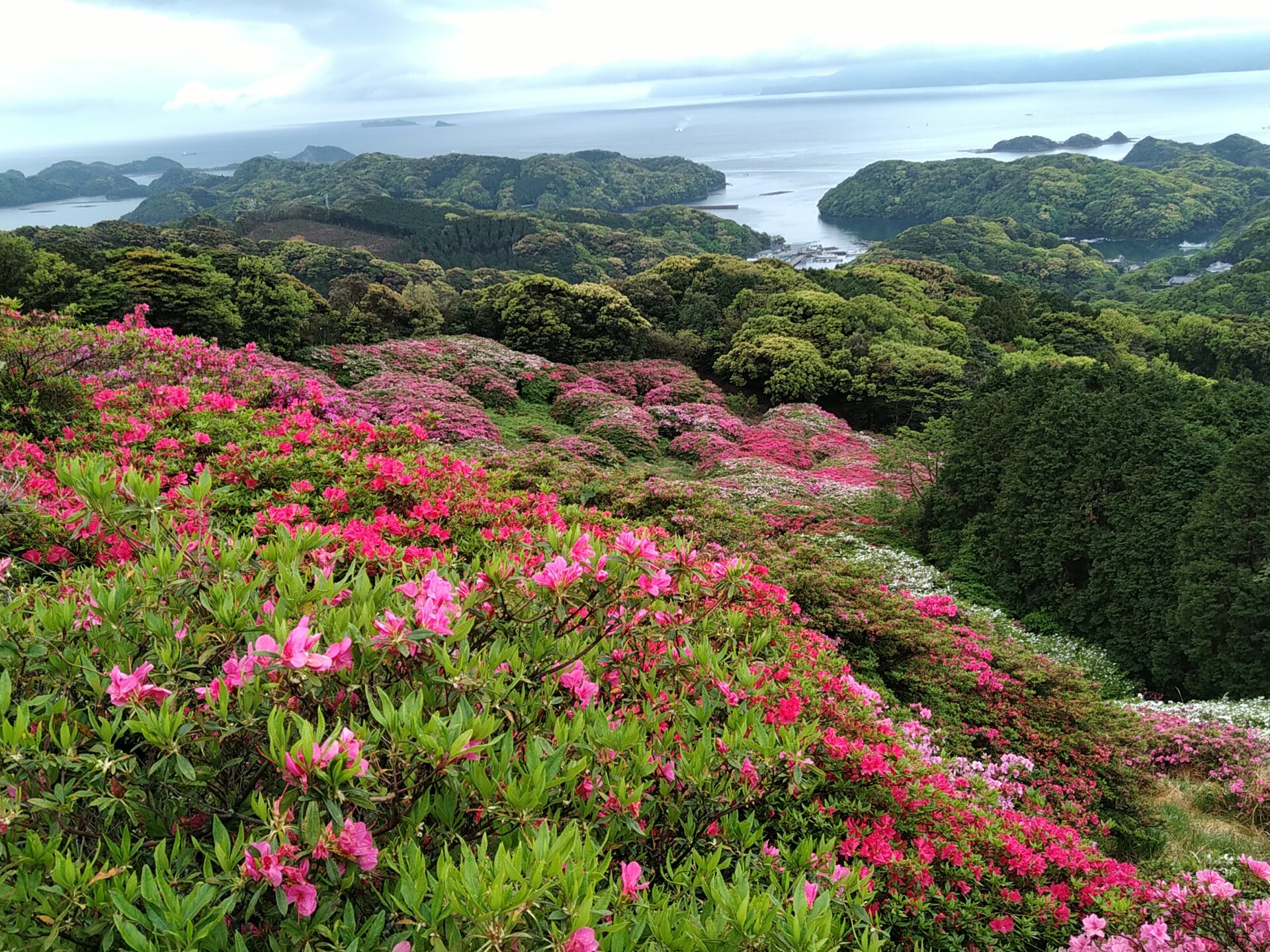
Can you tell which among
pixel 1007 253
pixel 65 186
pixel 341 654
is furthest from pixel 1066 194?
Result: pixel 65 186

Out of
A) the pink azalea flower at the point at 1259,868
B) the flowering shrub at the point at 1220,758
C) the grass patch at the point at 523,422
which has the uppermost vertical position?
the pink azalea flower at the point at 1259,868

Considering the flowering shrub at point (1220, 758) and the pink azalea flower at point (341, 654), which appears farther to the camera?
the flowering shrub at point (1220, 758)

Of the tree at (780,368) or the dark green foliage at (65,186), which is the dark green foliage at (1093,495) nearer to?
the tree at (780,368)

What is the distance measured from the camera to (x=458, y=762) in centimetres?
169

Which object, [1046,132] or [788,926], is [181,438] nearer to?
[788,926]

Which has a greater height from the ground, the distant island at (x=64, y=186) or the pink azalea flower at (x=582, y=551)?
the distant island at (x=64, y=186)

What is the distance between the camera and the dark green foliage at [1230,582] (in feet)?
27.8

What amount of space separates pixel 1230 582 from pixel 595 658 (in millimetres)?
9571

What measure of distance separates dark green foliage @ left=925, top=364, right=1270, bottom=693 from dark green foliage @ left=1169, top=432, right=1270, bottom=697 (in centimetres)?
12

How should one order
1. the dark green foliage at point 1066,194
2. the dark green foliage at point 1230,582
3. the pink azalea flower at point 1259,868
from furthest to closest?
the dark green foliage at point 1066,194, the dark green foliage at point 1230,582, the pink azalea flower at point 1259,868

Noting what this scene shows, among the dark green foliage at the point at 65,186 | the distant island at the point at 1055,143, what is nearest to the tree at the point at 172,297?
the distant island at the point at 1055,143

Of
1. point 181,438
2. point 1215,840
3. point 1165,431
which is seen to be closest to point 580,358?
point 1165,431

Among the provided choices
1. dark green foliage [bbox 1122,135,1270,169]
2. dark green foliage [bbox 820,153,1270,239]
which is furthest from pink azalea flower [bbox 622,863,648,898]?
dark green foliage [bbox 1122,135,1270,169]

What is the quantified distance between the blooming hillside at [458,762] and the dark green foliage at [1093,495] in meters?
6.09
